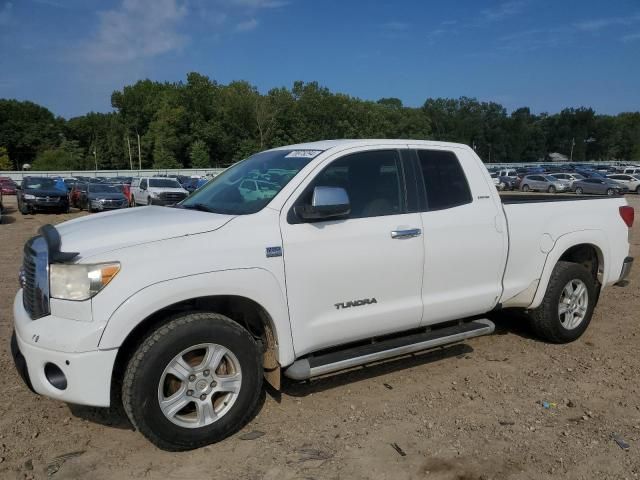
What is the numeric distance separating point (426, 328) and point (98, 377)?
2.59 metres

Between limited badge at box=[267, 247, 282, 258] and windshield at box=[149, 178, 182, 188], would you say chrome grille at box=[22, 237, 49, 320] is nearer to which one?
limited badge at box=[267, 247, 282, 258]

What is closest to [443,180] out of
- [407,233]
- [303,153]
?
[407,233]

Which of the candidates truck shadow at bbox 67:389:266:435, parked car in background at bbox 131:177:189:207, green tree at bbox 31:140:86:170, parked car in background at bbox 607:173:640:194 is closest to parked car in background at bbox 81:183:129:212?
parked car in background at bbox 131:177:189:207

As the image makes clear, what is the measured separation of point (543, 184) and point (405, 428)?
1538 inches

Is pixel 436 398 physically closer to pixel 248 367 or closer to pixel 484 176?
pixel 248 367

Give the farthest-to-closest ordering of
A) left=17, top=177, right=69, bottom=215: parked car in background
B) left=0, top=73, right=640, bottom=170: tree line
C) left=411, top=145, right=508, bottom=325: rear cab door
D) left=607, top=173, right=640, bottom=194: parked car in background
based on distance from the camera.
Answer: left=0, top=73, right=640, bottom=170: tree line, left=607, top=173, right=640, bottom=194: parked car in background, left=17, top=177, right=69, bottom=215: parked car in background, left=411, top=145, right=508, bottom=325: rear cab door

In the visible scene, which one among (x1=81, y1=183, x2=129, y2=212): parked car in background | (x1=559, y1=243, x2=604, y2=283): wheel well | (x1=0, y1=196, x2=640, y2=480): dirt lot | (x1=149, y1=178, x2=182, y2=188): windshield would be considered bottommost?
(x1=0, y1=196, x2=640, y2=480): dirt lot

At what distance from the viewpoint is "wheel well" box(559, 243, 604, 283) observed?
17.7 ft

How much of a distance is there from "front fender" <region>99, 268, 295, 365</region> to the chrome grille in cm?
48

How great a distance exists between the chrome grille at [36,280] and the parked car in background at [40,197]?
66.9 feet

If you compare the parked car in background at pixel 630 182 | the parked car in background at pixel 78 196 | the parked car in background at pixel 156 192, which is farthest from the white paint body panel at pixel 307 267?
the parked car in background at pixel 630 182

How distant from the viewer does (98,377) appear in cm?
296

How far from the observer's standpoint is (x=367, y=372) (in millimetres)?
4488

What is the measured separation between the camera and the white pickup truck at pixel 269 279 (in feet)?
9.89
